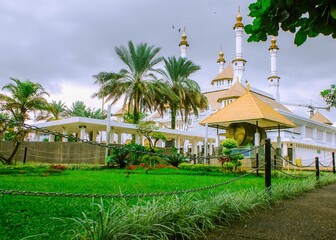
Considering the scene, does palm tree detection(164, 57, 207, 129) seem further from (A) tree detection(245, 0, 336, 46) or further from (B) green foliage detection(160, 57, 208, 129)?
(A) tree detection(245, 0, 336, 46)

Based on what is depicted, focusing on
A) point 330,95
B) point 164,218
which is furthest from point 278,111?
point 164,218

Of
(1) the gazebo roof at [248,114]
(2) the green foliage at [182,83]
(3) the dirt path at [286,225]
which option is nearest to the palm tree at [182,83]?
(2) the green foliage at [182,83]

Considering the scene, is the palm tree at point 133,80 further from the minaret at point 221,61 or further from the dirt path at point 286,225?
the minaret at point 221,61

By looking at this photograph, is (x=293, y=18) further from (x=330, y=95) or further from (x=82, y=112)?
(x=82, y=112)

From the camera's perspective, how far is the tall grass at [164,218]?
270cm

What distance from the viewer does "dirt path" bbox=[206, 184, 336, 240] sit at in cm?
345

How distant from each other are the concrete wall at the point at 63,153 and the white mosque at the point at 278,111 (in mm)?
7621

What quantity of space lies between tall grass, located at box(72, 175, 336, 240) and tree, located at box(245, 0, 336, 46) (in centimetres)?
196

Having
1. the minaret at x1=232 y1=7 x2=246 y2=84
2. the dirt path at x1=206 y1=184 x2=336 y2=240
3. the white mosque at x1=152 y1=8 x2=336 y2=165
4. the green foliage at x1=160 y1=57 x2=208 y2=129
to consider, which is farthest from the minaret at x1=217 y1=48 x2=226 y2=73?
the dirt path at x1=206 y1=184 x2=336 y2=240

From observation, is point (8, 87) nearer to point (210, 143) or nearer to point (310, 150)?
point (210, 143)

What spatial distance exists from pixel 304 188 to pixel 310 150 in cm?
2643

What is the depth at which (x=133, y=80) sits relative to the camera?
2381 cm

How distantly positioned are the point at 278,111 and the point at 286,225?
26.7 metres

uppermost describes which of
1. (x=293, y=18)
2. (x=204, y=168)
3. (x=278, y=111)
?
(x=278, y=111)
